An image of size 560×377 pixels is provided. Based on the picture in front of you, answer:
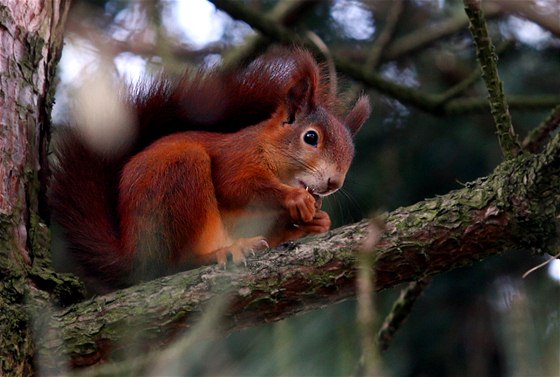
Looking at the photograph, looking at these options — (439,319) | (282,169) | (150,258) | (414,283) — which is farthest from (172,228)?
(439,319)

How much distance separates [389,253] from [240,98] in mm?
950

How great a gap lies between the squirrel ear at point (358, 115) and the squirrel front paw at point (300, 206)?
0.43 meters

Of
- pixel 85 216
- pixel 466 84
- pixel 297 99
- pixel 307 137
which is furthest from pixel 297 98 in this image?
pixel 85 216

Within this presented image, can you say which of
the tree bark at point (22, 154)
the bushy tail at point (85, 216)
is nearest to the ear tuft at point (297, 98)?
the bushy tail at point (85, 216)

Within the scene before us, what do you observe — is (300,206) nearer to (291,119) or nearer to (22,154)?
(291,119)

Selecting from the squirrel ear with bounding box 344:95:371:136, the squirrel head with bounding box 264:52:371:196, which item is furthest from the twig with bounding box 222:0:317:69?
the squirrel ear with bounding box 344:95:371:136

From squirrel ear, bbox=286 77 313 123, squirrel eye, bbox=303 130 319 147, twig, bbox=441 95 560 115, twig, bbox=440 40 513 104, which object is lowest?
squirrel eye, bbox=303 130 319 147

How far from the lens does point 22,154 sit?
176 centimetres

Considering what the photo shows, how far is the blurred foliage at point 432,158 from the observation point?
96.4 inches

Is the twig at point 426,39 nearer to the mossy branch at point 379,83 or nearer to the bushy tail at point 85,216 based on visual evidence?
the mossy branch at point 379,83

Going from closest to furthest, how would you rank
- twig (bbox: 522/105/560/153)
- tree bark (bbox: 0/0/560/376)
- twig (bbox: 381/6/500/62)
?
tree bark (bbox: 0/0/560/376) < twig (bbox: 522/105/560/153) < twig (bbox: 381/6/500/62)

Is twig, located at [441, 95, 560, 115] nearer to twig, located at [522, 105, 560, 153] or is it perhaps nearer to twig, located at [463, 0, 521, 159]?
twig, located at [522, 105, 560, 153]

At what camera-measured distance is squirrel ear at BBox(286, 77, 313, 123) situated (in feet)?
7.60

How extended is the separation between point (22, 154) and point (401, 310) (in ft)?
3.05
